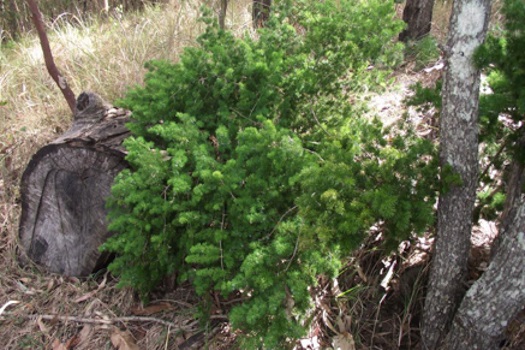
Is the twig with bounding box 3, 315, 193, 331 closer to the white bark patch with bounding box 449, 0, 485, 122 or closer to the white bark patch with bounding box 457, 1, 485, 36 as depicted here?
the white bark patch with bounding box 449, 0, 485, 122

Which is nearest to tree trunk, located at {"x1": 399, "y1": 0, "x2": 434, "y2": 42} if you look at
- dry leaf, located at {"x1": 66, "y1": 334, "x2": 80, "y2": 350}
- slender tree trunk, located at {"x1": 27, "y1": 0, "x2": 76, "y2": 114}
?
slender tree trunk, located at {"x1": 27, "y1": 0, "x2": 76, "y2": 114}

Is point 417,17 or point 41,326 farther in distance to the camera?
point 417,17

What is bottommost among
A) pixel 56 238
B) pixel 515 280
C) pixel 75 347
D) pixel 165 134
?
pixel 75 347

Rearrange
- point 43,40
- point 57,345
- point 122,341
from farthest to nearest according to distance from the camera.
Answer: point 43,40 < point 57,345 < point 122,341

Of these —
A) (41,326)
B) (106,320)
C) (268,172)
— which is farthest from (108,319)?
(268,172)

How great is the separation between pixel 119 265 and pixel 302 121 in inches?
53.9

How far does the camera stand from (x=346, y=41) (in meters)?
2.66

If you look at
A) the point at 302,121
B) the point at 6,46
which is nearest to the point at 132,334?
the point at 302,121

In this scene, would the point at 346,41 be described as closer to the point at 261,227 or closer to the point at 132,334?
the point at 261,227

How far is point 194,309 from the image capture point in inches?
109

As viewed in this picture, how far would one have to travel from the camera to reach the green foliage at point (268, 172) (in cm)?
203

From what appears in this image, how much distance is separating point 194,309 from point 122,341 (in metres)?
0.46

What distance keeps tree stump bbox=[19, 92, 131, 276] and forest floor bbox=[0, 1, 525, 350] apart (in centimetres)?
16

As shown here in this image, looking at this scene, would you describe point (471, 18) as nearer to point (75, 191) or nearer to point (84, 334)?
point (75, 191)
